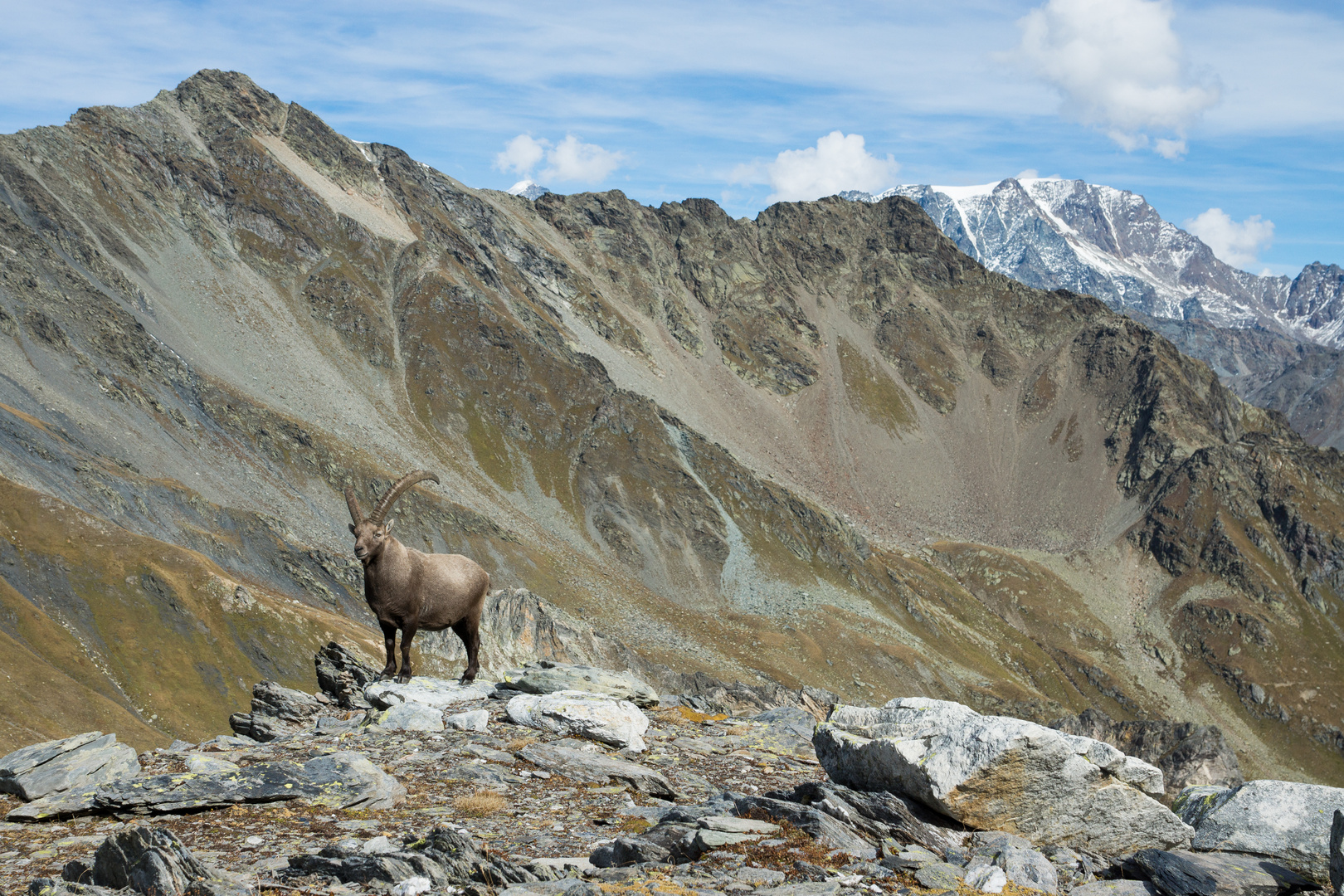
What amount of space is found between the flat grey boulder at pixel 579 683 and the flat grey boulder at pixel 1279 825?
13.3 meters

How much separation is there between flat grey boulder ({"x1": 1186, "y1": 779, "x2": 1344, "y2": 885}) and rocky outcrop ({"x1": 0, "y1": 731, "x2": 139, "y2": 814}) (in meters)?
16.8

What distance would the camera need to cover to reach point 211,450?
117m

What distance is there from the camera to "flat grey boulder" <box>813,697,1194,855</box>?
1355 cm

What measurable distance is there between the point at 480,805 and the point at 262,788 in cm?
342

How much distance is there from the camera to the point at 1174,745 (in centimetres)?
12638

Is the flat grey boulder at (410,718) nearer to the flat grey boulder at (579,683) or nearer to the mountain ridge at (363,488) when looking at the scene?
the flat grey boulder at (579,683)

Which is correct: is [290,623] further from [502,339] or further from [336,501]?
[502,339]

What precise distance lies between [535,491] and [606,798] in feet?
465

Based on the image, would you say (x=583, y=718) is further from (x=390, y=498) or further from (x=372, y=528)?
(x=390, y=498)

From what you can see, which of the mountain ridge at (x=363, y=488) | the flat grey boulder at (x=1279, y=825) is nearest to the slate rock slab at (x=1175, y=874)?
the flat grey boulder at (x=1279, y=825)

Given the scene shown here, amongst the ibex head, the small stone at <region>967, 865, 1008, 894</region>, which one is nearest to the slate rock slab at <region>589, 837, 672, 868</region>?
the small stone at <region>967, 865, 1008, 894</region>

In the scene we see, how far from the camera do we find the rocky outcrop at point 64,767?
1398 centimetres

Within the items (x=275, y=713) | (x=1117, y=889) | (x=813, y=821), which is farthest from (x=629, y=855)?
(x=275, y=713)

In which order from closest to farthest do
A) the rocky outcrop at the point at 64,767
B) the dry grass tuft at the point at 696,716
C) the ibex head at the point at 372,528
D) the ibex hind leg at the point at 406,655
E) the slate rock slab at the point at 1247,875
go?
1. the slate rock slab at the point at 1247,875
2. the rocky outcrop at the point at 64,767
3. the ibex head at the point at 372,528
4. the ibex hind leg at the point at 406,655
5. the dry grass tuft at the point at 696,716
